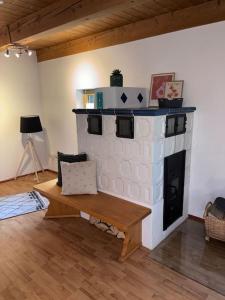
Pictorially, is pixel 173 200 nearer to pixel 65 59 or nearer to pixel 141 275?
pixel 141 275

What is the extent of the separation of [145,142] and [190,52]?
3.96 ft

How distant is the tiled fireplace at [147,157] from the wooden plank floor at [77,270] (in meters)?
0.39

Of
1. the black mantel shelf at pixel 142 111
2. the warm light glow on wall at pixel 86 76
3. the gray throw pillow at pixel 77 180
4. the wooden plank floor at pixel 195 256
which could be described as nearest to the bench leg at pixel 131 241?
the wooden plank floor at pixel 195 256

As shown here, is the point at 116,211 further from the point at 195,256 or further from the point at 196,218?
the point at 196,218

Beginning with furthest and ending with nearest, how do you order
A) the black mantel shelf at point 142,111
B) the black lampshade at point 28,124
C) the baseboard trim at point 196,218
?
the black lampshade at point 28,124, the baseboard trim at point 196,218, the black mantel shelf at point 142,111

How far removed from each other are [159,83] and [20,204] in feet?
8.32

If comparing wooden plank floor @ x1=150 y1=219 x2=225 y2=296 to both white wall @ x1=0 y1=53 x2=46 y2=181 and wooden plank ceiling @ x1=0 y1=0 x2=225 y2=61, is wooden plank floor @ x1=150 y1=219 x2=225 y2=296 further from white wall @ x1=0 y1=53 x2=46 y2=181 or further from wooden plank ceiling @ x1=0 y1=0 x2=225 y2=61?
white wall @ x1=0 y1=53 x2=46 y2=181

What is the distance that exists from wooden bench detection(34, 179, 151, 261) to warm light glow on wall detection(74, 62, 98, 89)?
70.4 inches

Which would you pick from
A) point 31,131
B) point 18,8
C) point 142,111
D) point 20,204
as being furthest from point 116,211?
point 31,131

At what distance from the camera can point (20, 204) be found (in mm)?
3424

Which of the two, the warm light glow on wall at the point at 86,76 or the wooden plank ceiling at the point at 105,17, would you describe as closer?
the wooden plank ceiling at the point at 105,17

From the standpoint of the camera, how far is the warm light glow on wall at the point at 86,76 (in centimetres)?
367

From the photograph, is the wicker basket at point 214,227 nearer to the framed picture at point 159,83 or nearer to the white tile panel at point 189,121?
the white tile panel at point 189,121

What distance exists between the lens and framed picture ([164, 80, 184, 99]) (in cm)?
273
